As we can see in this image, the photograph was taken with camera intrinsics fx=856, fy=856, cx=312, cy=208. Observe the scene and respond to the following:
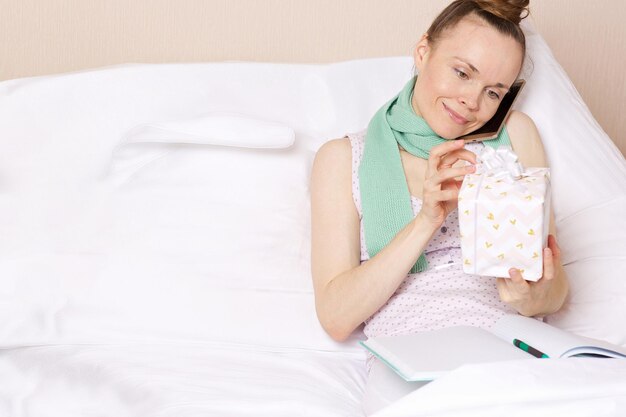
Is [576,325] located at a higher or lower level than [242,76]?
lower

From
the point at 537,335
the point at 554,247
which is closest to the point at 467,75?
the point at 554,247

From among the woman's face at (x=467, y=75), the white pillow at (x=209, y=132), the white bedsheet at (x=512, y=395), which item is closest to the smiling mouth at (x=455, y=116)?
the woman's face at (x=467, y=75)

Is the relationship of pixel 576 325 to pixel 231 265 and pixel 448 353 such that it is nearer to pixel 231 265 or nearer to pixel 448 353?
pixel 448 353

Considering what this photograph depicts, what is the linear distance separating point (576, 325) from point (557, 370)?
475 millimetres

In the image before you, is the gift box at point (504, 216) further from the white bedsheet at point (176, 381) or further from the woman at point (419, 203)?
the white bedsheet at point (176, 381)

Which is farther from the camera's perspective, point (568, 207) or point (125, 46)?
point (125, 46)

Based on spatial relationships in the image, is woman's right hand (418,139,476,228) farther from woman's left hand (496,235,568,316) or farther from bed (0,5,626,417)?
bed (0,5,626,417)

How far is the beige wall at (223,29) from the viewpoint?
1.97 m

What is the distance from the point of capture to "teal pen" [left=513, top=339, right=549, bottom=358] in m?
1.26

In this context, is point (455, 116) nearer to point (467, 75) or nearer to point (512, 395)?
point (467, 75)

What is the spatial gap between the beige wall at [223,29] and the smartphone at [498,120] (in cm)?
45

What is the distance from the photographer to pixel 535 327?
52.8 inches

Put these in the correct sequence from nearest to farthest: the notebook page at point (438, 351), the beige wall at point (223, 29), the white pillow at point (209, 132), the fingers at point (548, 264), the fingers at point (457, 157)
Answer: the notebook page at point (438, 351) < the fingers at point (548, 264) < the fingers at point (457, 157) < the white pillow at point (209, 132) < the beige wall at point (223, 29)

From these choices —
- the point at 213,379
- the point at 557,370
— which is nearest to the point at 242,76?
the point at 213,379
